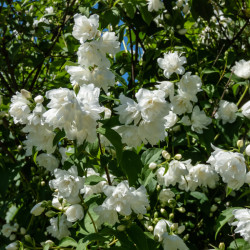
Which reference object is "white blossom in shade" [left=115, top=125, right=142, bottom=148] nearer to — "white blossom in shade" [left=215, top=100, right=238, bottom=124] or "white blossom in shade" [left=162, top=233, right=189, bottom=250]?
"white blossom in shade" [left=162, top=233, right=189, bottom=250]

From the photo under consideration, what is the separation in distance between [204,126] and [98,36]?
909 mm

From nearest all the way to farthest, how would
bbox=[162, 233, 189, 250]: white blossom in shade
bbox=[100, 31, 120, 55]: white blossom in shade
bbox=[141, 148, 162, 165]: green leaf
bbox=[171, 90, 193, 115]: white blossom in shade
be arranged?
bbox=[100, 31, 120, 55]: white blossom in shade < bbox=[162, 233, 189, 250]: white blossom in shade < bbox=[141, 148, 162, 165]: green leaf < bbox=[171, 90, 193, 115]: white blossom in shade

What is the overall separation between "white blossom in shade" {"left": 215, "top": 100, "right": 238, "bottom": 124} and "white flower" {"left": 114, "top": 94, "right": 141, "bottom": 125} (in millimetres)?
973

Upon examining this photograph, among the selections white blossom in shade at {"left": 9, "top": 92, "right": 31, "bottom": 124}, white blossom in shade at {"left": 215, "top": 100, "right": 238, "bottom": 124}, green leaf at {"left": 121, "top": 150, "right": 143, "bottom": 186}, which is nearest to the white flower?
green leaf at {"left": 121, "top": 150, "right": 143, "bottom": 186}

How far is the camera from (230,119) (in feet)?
7.74

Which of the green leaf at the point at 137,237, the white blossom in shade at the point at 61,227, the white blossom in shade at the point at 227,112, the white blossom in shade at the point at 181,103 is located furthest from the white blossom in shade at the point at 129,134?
the white blossom in shade at the point at 227,112

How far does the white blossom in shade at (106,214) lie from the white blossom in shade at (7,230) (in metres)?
1.13

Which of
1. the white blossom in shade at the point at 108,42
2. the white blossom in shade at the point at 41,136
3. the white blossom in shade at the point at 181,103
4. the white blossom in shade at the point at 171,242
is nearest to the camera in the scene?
the white blossom in shade at the point at 41,136

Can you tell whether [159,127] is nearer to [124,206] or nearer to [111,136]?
[111,136]

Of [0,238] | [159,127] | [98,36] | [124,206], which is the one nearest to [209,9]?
[98,36]

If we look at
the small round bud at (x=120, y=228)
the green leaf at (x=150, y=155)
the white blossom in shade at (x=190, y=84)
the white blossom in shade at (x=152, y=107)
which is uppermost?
the white blossom in shade at (x=152, y=107)

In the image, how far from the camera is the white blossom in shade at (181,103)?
2258 millimetres

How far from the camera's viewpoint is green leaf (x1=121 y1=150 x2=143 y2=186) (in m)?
1.62

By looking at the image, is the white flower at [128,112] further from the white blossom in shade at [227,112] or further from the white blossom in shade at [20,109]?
the white blossom in shade at [227,112]
